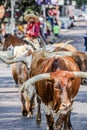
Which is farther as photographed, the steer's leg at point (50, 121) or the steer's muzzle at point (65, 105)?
the steer's leg at point (50, 121)

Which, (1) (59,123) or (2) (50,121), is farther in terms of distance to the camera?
(2) (50,121)

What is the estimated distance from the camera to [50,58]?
33.9ft

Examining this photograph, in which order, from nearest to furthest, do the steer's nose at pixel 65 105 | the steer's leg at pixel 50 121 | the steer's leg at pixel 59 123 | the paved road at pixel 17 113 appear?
the steer's nose at pixel 65 105
the steer's leg at pixel 59 123
the steer's leg at pixel 50 121
the paved road at pixel 17 113

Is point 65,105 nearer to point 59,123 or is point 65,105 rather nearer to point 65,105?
point 65,105

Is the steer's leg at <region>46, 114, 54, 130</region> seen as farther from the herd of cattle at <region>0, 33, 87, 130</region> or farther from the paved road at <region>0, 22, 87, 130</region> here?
the paved road at <region>0, 22, 87, 130</region>

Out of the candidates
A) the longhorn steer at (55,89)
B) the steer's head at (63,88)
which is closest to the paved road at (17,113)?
the longhorn steer at (55,89)

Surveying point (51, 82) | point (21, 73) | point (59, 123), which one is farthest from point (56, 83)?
point (21, 73)

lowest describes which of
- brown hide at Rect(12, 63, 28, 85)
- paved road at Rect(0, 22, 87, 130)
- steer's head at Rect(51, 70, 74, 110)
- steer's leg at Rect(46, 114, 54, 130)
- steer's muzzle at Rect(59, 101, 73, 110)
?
paved road at Rect(0, 22, 87, 130)

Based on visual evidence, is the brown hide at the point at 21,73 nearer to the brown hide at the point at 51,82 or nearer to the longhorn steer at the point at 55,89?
the longhorn steer at the point at 55,89

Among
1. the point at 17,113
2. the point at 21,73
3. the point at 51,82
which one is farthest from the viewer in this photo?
the point at 17,113

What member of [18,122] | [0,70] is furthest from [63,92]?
[0,70]

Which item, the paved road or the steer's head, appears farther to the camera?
the paved road

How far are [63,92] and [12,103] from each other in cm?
648

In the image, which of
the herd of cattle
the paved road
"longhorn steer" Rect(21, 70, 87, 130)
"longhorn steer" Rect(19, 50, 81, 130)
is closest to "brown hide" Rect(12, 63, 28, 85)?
the paved road
